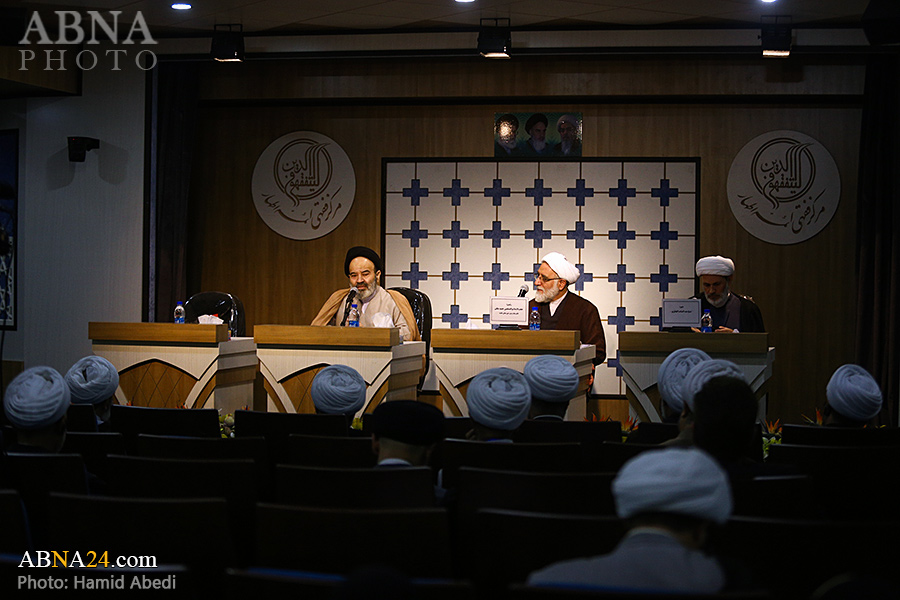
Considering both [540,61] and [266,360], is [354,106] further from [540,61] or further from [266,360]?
[266,360]

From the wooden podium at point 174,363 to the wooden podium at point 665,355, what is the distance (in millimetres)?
2589

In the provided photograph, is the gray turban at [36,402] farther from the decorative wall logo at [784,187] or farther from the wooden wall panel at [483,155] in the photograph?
the decorative wall logo at [784,187]

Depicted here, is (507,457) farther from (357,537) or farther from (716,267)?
(716,267)

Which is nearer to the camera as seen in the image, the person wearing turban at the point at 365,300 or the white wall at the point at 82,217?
the person wearing turban at the point at 365,300

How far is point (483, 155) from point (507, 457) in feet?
18.9

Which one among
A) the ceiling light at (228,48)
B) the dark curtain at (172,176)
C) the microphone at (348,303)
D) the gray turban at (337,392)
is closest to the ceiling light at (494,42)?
the ceiling light at (228,48)

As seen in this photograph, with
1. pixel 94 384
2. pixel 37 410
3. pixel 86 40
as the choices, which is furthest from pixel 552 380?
pixel 86 40

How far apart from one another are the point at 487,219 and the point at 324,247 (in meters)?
1.59

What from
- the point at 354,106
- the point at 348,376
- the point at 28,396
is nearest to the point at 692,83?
the point at 354,106

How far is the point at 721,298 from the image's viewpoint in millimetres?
6773

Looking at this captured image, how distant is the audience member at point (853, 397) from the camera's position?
12.1 feet

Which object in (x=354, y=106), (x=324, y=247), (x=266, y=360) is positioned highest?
(x=354, y=106)

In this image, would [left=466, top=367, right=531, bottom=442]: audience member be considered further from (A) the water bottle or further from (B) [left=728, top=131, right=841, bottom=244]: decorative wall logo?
(B) [left=728, top=131, right=841, bottom=244]: decorative wall logo

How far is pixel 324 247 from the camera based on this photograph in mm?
8602
